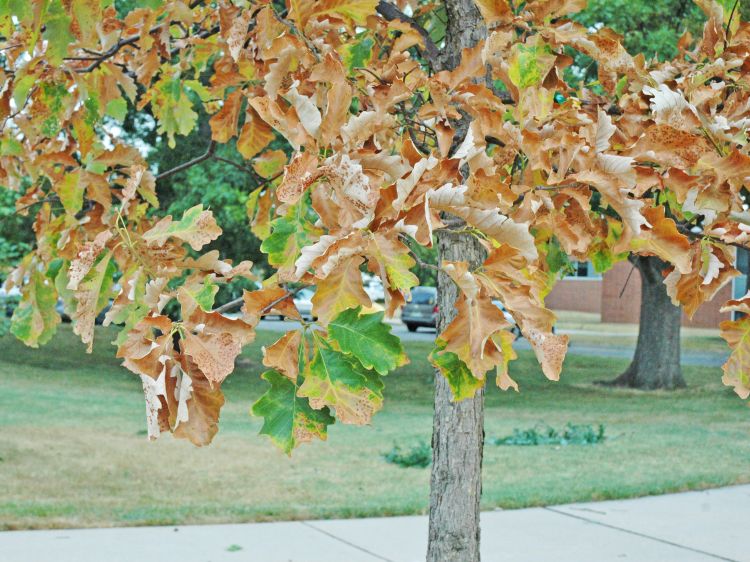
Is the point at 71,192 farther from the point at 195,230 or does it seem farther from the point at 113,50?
the point at 195,230

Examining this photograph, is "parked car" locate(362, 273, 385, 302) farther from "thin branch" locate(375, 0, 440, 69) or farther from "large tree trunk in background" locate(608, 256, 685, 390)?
"large tree trunk in background" locate(608, 256, 685, 390)

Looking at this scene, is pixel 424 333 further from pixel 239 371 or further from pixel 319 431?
pixel 319 431

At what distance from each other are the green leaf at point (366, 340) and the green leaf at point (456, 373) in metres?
0.12

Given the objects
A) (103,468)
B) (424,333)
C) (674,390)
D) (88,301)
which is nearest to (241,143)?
(88,301)

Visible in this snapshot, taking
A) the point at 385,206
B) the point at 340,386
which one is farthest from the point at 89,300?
the point at 385,206

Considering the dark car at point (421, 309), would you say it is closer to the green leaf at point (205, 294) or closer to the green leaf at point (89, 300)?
the green leaf at point (89, 300)

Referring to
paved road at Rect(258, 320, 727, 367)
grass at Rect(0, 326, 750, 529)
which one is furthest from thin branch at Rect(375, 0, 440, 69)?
paved road at Rect(258, 320, 727, 367)

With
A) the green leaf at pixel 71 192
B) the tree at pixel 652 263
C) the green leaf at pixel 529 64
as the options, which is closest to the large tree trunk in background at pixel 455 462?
the green leaf at pixel 529 64

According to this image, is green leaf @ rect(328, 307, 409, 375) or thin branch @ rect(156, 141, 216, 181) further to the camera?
thin branch @ rect(156, 141, 216, 181)

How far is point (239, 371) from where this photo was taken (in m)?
19.5

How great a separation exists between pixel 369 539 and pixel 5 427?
6.94 meters

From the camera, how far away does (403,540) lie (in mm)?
5797

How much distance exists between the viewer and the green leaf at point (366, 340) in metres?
2.05

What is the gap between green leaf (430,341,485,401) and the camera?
218 cm
